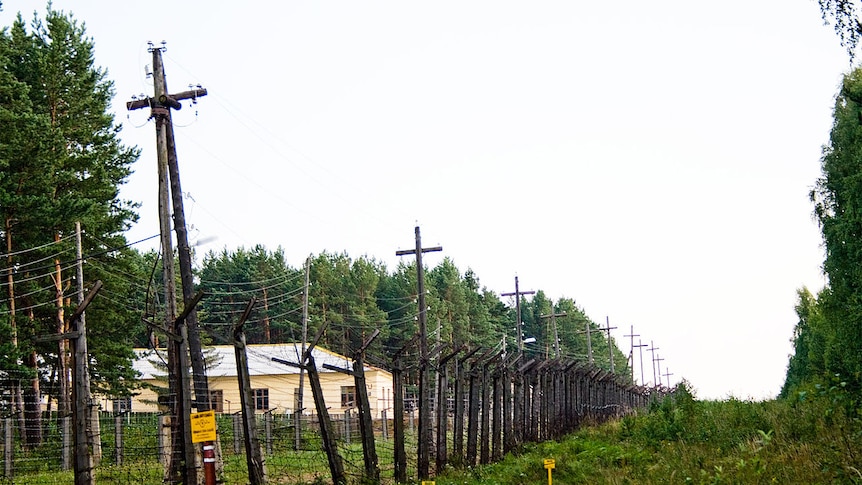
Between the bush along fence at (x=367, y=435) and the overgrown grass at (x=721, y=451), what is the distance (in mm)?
968

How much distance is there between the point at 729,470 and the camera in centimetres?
1246

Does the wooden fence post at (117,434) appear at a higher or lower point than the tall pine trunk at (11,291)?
lower

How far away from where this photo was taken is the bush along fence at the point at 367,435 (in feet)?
50.3

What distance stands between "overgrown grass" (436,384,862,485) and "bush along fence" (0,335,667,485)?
0.97 metres

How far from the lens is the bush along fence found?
50.3 feet

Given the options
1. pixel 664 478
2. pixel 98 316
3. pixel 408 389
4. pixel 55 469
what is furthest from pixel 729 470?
pixel 408 389

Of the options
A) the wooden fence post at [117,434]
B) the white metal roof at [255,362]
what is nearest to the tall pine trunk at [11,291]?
the wooden fence post at [117,434]

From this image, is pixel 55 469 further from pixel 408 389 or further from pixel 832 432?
pixel 408 389

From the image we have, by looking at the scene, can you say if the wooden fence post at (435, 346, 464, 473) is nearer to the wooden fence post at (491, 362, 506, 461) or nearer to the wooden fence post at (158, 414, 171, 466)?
the wooden fence post at (491, 362, 506, 461)

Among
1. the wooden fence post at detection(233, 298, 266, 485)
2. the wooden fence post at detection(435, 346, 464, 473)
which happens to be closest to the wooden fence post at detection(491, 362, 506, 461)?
the wooden fence post at detection(435, 346, 464, 473)

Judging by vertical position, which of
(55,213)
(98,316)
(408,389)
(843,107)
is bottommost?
(408,389)

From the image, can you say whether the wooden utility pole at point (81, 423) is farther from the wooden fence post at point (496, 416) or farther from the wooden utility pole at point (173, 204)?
the wooden fence post at point (496, 416)

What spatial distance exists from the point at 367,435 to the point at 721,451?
225 inches

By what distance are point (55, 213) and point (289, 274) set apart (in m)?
50.8
